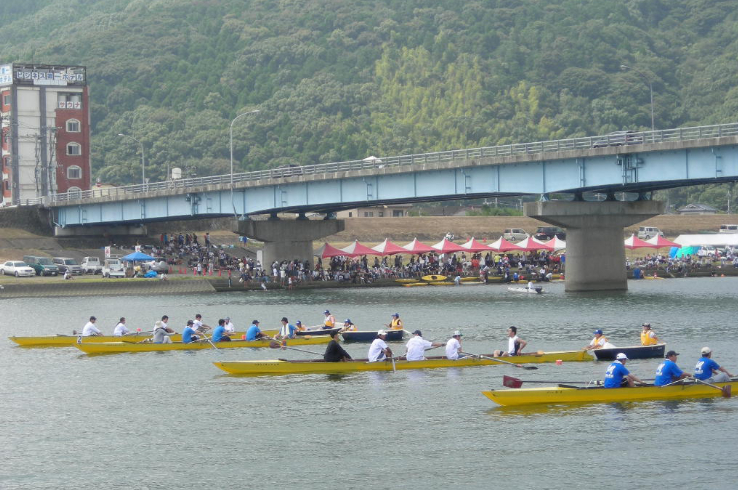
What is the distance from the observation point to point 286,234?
99.1m

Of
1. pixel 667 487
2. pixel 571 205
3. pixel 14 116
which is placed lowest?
pixel 667 487

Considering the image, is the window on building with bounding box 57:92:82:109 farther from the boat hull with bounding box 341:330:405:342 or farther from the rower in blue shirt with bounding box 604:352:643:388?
the rower in blue shirt with bounding box 604:352:643:388

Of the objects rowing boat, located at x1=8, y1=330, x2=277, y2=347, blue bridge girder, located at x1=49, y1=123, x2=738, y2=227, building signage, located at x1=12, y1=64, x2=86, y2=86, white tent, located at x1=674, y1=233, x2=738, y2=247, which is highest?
building signage, located at x1=12, y1=64, x2=86, y2=86

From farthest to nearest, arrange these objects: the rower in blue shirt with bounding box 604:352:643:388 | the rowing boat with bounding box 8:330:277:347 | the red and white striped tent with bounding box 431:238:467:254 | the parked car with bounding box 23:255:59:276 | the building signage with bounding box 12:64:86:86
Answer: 1. the building signage with bounding box 12:64:86:86
2. the red and white striped tent with bounding box 431:238:467:254
3. the parked car with bounding box 23:255:59:276
4. the rowing boat with bounding box 8:330:277:347
5. the rower in blue shirt with bounding box 604:352:643:388

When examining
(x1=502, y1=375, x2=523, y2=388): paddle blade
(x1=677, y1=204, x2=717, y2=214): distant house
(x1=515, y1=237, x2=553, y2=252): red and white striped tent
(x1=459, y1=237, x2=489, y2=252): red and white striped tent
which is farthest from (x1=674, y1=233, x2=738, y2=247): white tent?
(x1=502, y1=375, x2=523, y2=388): paddle blade

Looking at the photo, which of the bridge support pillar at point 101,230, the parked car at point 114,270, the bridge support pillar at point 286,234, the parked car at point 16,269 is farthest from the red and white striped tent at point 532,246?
the parked car at point 16,269

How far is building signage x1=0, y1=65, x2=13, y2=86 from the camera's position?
433 ft

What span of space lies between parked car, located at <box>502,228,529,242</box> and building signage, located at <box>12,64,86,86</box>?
173 feet

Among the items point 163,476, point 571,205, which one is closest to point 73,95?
point 571,205

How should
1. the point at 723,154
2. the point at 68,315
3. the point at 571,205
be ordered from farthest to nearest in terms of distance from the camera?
the point at 571,205 < the point at 68,315 < the point at 723,154

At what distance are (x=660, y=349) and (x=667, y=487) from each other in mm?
19295

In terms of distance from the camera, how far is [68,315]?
73.4 meters

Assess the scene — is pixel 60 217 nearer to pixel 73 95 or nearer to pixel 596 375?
pixel 73 95

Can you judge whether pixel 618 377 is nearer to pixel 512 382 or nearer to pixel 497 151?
pixel 512 382
